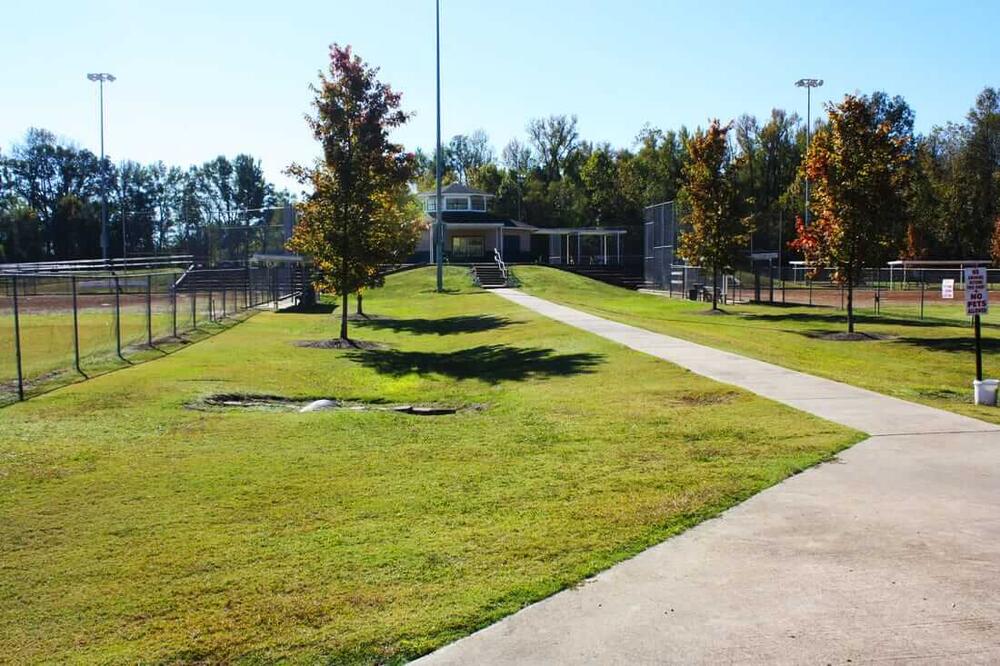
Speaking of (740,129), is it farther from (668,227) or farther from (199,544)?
(199,544)

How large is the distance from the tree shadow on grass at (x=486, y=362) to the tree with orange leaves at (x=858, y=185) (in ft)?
33.8

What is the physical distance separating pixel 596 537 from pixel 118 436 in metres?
6.23

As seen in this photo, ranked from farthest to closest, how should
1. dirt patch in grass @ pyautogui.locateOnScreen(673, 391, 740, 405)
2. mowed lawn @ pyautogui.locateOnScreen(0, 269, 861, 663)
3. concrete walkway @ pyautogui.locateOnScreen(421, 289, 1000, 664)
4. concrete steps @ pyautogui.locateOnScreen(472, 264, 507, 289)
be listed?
concrete steps @ pyautogui.locateOnScreen(472, 264, 507, 289) < dirt patch in grass @ pyautogui.locateOnScreen(673, 391, 740, 405) < mowed lawn @ pyautogui.locateOnScreen(0, 269, 861, 663) < concrete walkway @ pyautogui.locateOnScreen(421, 289, 1000, 664)

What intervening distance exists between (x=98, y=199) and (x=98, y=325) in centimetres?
A: 8725

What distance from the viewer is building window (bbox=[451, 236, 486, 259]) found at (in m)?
64.6

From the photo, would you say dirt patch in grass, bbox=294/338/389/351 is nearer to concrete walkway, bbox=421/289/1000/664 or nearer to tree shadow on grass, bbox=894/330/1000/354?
tree shadow on grass, bbox=894/330/1000/354

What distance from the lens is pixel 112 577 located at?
5.30 metres

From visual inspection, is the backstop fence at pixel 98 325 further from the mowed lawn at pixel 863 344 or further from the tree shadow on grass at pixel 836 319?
the tree shadow on grass at pixel 836 319

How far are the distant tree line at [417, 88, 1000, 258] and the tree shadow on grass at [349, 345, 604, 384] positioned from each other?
49.6 metres

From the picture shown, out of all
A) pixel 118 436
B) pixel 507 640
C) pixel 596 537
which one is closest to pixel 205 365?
pixel 118 436

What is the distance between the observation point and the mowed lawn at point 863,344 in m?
14.2

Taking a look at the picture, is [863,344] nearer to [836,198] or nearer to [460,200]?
[836,198]

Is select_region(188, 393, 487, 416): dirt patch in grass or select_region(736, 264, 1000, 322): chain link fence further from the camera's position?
select_region(736, 264, 1000, 322): chain link fence

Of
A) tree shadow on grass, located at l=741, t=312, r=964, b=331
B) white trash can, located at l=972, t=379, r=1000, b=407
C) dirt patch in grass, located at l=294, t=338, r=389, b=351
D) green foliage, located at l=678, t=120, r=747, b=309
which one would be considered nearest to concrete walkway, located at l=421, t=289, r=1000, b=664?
white trash can, located at l=972, t=379, r=1000, b=407
